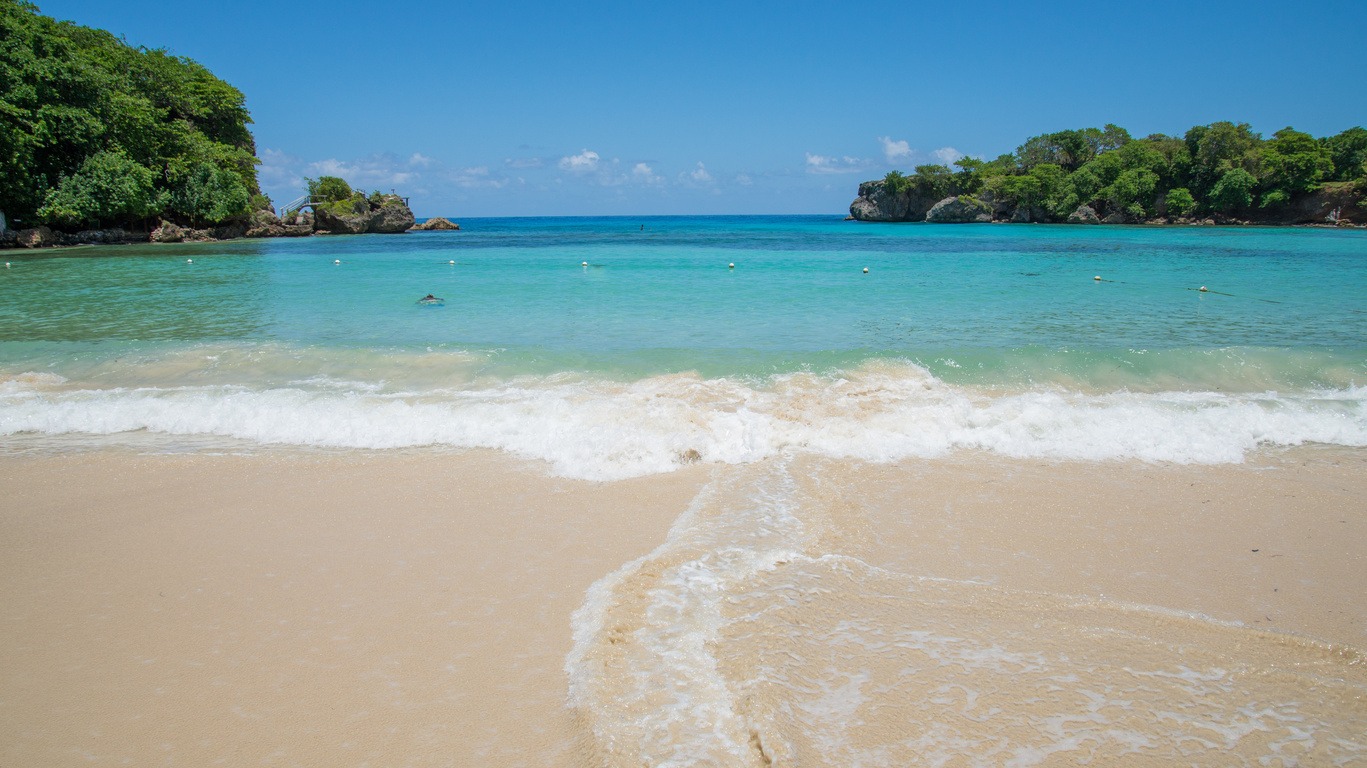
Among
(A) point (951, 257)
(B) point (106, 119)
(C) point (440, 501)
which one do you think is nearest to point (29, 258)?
(B) point (106, 119)

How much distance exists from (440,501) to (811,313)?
10.8 m

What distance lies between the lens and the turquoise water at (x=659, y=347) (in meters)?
7.27

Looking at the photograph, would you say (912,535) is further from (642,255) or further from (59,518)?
(642,255)

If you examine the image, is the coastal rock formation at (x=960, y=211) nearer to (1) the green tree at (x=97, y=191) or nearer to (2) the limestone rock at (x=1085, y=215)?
(2) the limestone rock at (x=1085, y=215)

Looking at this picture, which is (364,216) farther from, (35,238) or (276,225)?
(35,238)

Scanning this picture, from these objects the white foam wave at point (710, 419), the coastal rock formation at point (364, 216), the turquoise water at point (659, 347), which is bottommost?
the white foam wave at point (710, 419)

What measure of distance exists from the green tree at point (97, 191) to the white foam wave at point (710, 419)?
119ft

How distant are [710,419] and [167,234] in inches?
1909

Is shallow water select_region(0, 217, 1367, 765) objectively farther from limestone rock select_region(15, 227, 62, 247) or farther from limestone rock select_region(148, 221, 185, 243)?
limestone rock select_region(148, 221, 185, 243)

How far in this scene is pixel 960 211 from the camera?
8900 centimetres

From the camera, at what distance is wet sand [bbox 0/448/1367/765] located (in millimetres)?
2877

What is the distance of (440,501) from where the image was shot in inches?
205

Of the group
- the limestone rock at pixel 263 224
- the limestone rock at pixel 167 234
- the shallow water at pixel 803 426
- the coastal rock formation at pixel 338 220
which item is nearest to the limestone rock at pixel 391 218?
the coastal rock formation at pixel 338 220

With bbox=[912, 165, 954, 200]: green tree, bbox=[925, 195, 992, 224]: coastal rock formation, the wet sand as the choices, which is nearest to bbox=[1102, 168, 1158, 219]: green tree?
bbox=[925, 195, 992, 224]: coastal rock formation
